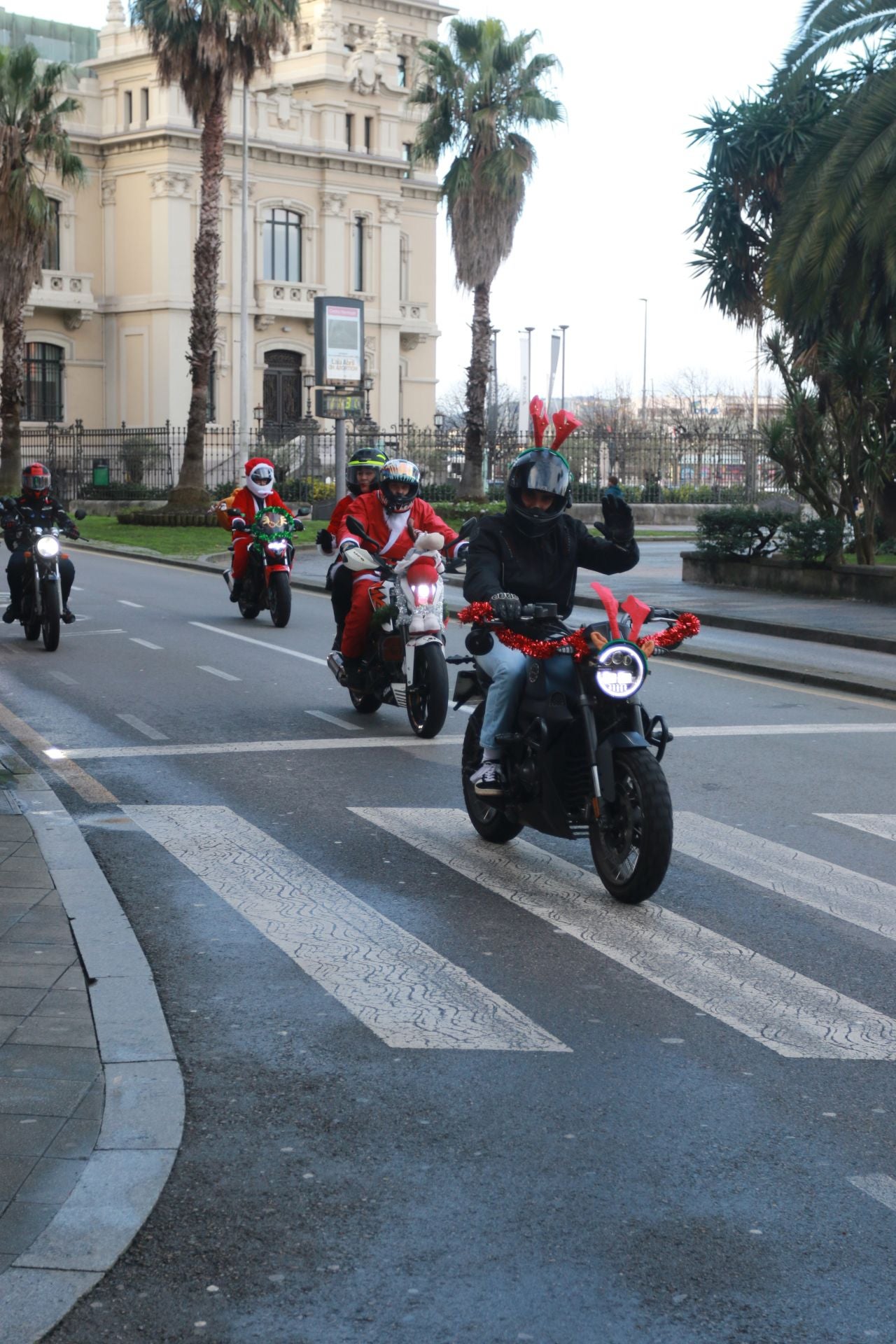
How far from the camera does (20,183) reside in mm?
42781

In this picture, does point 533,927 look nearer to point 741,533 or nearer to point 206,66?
point 741,533

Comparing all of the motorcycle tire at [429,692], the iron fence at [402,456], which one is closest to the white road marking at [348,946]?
the motorcycle tire at [429,692]

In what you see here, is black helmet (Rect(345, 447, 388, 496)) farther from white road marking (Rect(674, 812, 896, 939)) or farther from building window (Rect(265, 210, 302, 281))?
building window (Rect(265, 210, 302, 281))

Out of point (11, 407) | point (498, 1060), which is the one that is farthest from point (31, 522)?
point (11, 407)

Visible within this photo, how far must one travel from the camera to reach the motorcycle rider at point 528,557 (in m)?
7.39

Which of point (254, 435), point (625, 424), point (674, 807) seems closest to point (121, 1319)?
point (674, 807)

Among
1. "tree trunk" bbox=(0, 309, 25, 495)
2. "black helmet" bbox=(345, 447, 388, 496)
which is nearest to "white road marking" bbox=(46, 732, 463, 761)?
"black helmet" bbox=(345, 447, 388, 496)

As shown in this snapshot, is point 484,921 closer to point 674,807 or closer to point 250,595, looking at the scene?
point 674,807

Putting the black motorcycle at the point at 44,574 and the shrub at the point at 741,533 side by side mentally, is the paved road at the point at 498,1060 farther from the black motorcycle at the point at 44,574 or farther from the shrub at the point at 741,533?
the shrub at the point at 741,533

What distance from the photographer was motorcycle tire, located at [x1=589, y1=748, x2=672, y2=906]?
6512 millimetres

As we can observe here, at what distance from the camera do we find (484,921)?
6.64m

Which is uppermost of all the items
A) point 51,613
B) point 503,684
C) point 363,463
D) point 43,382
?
point 43,382

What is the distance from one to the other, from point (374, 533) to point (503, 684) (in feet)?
14.8

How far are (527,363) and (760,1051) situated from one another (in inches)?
1998
